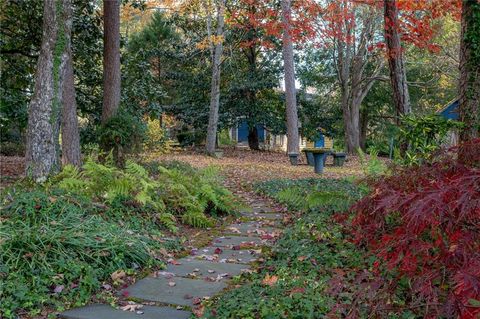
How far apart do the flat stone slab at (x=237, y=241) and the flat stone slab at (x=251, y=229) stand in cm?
19

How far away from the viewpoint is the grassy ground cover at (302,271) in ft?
9.41

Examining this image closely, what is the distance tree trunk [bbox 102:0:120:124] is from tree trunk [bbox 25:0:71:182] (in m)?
2.77

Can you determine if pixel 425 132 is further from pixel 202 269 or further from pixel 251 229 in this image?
pixel 202 269

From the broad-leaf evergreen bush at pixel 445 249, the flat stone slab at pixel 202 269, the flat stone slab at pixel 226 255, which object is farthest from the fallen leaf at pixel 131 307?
the broad-leaf evergreen bush at pixel 445 249

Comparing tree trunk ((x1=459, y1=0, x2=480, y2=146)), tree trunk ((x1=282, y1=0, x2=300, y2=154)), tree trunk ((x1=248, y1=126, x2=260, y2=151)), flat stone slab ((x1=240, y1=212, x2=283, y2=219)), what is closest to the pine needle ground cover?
flat stone slab ((x1=240, y1=212, x2=283, y2=219))

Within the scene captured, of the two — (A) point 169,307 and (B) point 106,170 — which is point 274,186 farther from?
(A) point 169,307

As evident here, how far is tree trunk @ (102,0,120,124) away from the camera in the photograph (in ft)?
32.0

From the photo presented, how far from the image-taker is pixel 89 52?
11.4 metres

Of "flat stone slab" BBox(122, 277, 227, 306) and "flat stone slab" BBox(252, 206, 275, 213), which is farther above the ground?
"flat stone slab" BBox(252, 206, 275, 213)

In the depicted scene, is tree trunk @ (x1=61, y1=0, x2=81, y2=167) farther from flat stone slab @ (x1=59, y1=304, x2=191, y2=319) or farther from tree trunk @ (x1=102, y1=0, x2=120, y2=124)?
flat stone slab @ (x1=59, y1=304, x2=191, y2=319)

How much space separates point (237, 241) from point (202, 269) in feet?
3.61

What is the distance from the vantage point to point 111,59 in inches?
388

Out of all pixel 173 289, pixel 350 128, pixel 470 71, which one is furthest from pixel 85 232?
pixel 350 128

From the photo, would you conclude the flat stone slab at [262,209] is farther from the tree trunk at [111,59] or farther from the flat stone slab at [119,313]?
the tree trunk at [111,59]
